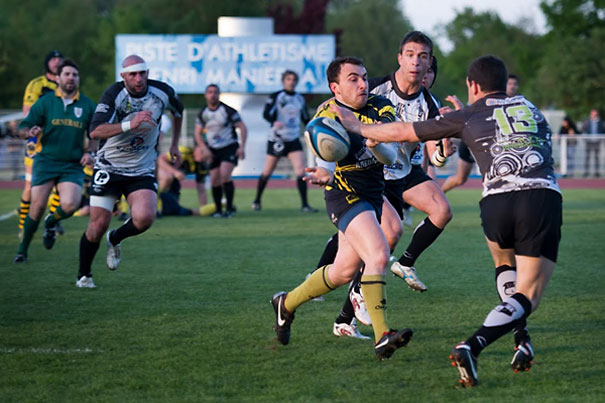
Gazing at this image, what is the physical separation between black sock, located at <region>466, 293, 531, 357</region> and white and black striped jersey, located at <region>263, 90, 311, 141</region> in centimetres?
1137

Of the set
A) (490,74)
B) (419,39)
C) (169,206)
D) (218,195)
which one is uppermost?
(419,39)

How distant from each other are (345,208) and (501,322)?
131 cm

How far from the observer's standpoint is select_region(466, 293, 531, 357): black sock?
16.4ft

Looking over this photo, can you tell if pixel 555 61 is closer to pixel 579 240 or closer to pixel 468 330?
pixel 579 240

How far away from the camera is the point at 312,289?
6016 mm

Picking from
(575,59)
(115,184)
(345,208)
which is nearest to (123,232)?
(115,184)

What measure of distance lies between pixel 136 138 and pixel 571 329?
4056mm

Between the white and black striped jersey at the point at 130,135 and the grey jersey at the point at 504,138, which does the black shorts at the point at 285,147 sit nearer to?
the white and black striped jersey at the point at 130,135

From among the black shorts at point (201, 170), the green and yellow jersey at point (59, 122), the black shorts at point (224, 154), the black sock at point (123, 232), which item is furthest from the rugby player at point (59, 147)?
the black shorts at point (201, 170)

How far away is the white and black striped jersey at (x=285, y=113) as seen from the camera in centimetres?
1633

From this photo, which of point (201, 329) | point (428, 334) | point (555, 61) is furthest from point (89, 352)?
point (555, 61)

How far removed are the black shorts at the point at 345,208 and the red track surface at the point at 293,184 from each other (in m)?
18.2

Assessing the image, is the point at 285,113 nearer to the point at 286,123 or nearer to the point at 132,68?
the point at 286,123

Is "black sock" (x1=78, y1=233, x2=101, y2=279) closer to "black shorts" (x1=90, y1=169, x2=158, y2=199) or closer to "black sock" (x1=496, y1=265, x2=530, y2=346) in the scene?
"black shorts" (x1=90, y1=169, x2=158, y2=199)
